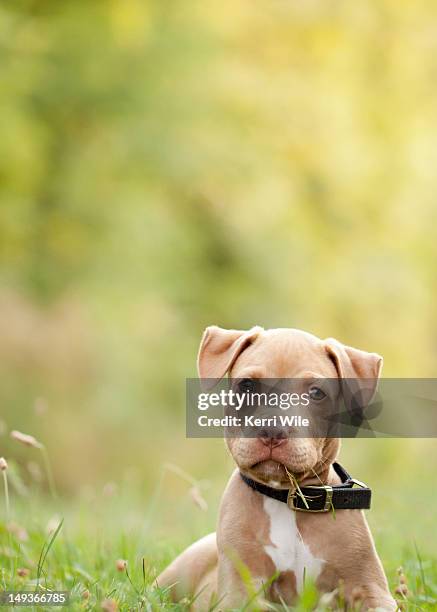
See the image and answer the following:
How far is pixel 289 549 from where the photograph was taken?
3764mm

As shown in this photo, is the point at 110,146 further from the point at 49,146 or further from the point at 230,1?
the point at 230,1

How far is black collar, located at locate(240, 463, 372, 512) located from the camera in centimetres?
375

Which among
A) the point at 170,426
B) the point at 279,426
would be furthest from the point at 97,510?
the point at 170,426

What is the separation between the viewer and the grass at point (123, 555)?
371 cm

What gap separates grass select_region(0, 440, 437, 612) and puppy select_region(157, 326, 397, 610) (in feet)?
0.47

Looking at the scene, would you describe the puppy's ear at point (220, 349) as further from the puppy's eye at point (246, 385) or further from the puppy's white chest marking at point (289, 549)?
the puppy's white chest marking at point (289, 549)

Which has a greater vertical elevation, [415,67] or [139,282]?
[415,67]

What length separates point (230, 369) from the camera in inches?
158

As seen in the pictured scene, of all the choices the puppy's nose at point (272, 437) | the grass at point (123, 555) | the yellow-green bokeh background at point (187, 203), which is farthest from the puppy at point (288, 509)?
the yellow-green bokeh background at point (187, 203)

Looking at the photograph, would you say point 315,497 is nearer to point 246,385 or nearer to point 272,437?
point 272,437

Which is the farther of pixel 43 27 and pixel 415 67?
pixel 415 67

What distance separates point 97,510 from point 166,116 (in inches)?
463

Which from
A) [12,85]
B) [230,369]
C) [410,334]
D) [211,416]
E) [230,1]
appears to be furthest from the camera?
[410,334]

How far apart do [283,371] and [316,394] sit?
163 mm
